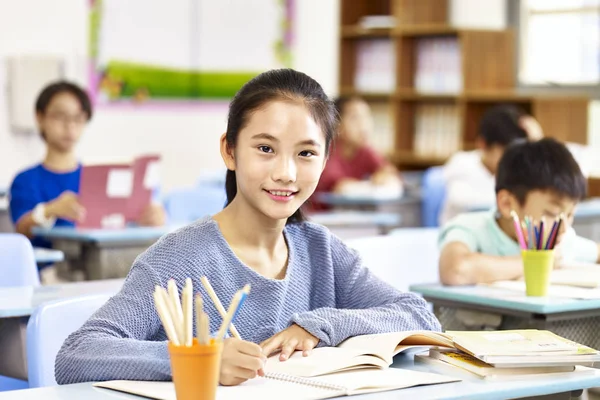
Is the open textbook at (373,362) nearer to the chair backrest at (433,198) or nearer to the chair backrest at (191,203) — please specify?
the chair backrest at (191,203)

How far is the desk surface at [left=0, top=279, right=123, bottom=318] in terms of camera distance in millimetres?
2367

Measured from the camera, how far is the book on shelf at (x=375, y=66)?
814 centimetres

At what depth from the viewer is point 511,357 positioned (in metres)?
1.66

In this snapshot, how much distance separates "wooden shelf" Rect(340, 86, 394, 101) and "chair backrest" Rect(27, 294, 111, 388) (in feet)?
20.3

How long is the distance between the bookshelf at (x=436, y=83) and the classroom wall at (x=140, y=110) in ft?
0.85

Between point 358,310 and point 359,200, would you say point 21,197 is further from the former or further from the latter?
point 358,310

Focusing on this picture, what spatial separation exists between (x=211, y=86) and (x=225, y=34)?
35 cm

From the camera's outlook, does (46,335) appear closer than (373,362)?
No

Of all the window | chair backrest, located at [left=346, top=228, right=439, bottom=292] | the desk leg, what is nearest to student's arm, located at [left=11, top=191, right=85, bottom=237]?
chair backrest, located at [left=346, top=228, right=439, bottom=292]

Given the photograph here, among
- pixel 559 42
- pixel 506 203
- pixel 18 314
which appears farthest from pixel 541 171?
pixel 559 42

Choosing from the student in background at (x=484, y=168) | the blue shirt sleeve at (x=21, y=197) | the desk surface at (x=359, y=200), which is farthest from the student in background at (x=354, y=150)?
the blue shirt sleeve at (x=21, y=197)

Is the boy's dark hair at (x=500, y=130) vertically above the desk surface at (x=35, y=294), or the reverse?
the boy's dark hair at (x=500, y=130)

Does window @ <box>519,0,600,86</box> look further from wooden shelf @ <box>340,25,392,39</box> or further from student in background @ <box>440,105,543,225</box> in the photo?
student in background @ <box>440,105,543,225</box>

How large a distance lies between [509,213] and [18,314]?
4.25 feet
